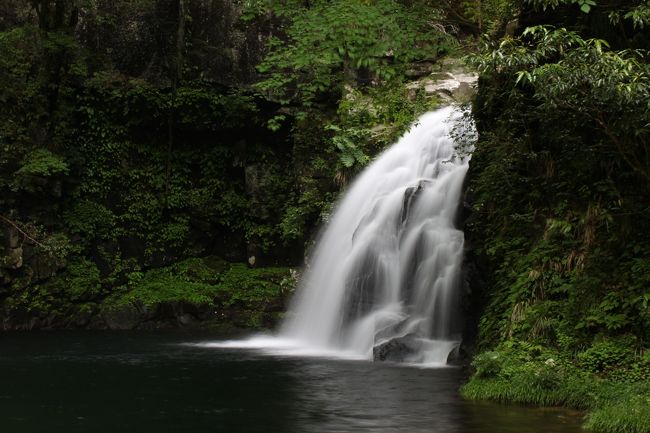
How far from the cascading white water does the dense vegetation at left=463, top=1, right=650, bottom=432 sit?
1708mm

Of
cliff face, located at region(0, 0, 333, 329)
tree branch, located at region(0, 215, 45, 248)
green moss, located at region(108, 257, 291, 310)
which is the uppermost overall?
cliff face, located at region(0, 0, 333, 329)

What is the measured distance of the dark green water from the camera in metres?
8.50

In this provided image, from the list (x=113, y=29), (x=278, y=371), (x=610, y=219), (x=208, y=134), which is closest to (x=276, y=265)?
(x=208, y=134)

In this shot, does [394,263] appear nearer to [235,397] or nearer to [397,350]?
[397,350]

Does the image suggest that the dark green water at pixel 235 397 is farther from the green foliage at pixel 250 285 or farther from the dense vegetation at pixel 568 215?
the green foliage at pixel 250 285

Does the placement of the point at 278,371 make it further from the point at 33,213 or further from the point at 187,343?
the point at 33,213

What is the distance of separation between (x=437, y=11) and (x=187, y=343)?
8.99 meters

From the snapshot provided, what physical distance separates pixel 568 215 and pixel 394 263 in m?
4.64

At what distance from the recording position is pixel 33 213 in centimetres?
2216

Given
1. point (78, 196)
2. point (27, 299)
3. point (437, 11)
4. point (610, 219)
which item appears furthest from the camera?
point (78, 196)

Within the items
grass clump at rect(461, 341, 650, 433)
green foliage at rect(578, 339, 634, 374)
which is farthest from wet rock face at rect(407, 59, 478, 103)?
green foliage at rect(578, 339, 634, 374)

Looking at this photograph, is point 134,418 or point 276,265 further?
point 276,265

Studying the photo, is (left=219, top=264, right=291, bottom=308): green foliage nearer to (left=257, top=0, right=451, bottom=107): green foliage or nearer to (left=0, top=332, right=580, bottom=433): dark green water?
(left=0, top=332, right=580, bottom=433): dark green water

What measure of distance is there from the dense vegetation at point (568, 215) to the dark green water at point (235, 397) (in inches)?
28.9
